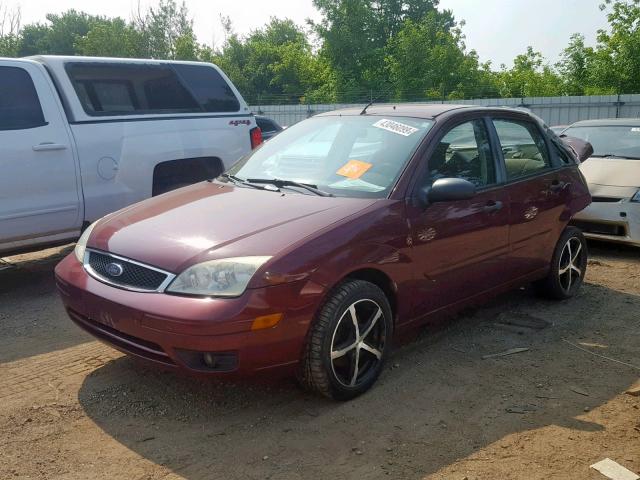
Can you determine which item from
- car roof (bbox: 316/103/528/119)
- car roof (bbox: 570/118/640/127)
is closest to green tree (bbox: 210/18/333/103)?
car roof (bbox: 570/118/640/127)

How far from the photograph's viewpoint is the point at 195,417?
339 cm

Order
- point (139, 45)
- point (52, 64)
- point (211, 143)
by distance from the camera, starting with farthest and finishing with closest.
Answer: point (139, 45)
point (211, 143)
point (52, 64)

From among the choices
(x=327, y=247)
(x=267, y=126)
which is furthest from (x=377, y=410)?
(x=267, y=126)

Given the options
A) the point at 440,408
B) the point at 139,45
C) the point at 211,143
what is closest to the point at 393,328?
the point at 440,408

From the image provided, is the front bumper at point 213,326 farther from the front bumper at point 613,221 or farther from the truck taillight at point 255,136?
the front bumper at point 613,221

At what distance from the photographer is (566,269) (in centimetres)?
546

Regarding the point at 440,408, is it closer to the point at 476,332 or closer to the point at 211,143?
the point at 476,332

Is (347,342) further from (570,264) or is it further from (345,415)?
(570,264)

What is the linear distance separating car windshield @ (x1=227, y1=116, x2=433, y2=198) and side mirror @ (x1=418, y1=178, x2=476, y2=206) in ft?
0.73

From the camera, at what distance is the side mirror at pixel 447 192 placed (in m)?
Answer: 3.84

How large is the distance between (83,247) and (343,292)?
5.34 ft

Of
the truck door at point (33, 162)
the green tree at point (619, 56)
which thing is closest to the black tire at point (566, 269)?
the truck door at point (33, 162)

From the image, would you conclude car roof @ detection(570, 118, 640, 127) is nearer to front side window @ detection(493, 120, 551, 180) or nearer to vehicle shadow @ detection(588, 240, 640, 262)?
vehicle shadow @ detection(588, 240, 640, 262)

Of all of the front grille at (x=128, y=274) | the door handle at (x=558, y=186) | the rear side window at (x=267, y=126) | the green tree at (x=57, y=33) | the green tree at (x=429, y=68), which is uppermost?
the green tree at (x=57, y=33)
